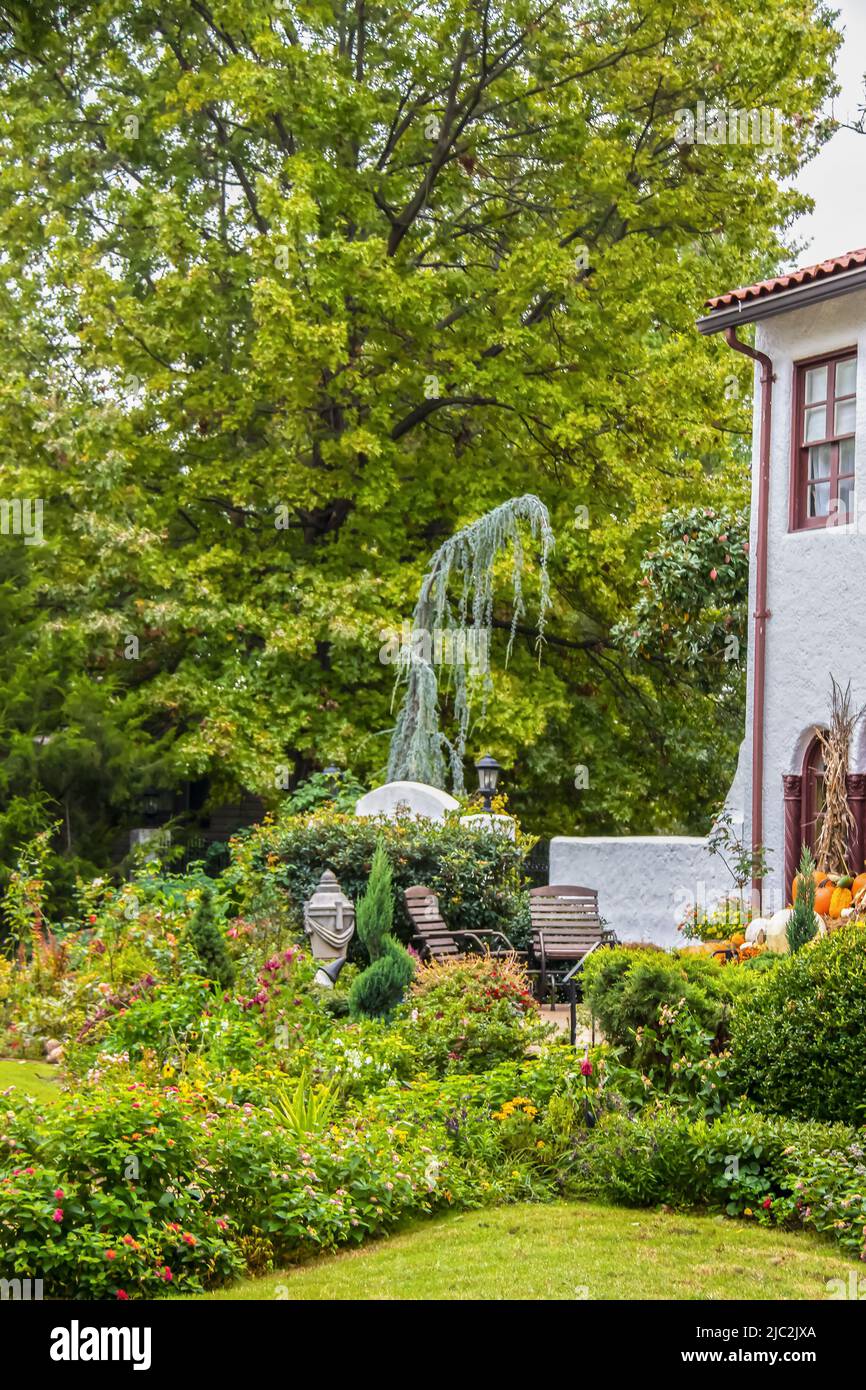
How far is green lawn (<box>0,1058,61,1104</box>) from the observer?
974 centimetres

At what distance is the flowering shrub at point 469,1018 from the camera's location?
33.1ft

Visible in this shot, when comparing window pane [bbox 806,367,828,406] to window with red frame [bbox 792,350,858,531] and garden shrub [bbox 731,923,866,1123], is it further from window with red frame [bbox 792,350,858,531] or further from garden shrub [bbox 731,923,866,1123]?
garden shrub [bbox 731,923,866,1123]

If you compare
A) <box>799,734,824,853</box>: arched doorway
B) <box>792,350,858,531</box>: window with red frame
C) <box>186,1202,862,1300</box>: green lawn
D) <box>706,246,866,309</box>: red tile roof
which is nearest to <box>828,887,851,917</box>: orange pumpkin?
<box>799,734,824,853</box>: arched doorway

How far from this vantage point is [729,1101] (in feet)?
28.2

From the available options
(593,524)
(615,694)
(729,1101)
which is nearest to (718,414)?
(593,524)

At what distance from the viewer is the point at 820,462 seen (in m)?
15.8

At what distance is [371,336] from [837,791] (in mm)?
10914

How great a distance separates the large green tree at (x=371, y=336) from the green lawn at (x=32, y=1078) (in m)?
9.14

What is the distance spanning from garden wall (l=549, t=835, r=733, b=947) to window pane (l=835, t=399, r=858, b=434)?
444 cm

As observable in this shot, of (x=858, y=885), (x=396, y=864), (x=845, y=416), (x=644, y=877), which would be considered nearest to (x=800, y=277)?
(x=845, y=416)

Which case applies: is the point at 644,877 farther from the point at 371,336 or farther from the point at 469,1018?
the point at 371,336

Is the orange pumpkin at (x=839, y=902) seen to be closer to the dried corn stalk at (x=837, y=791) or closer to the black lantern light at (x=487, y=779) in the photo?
the dried corn stalk at (x=837, y=791)
